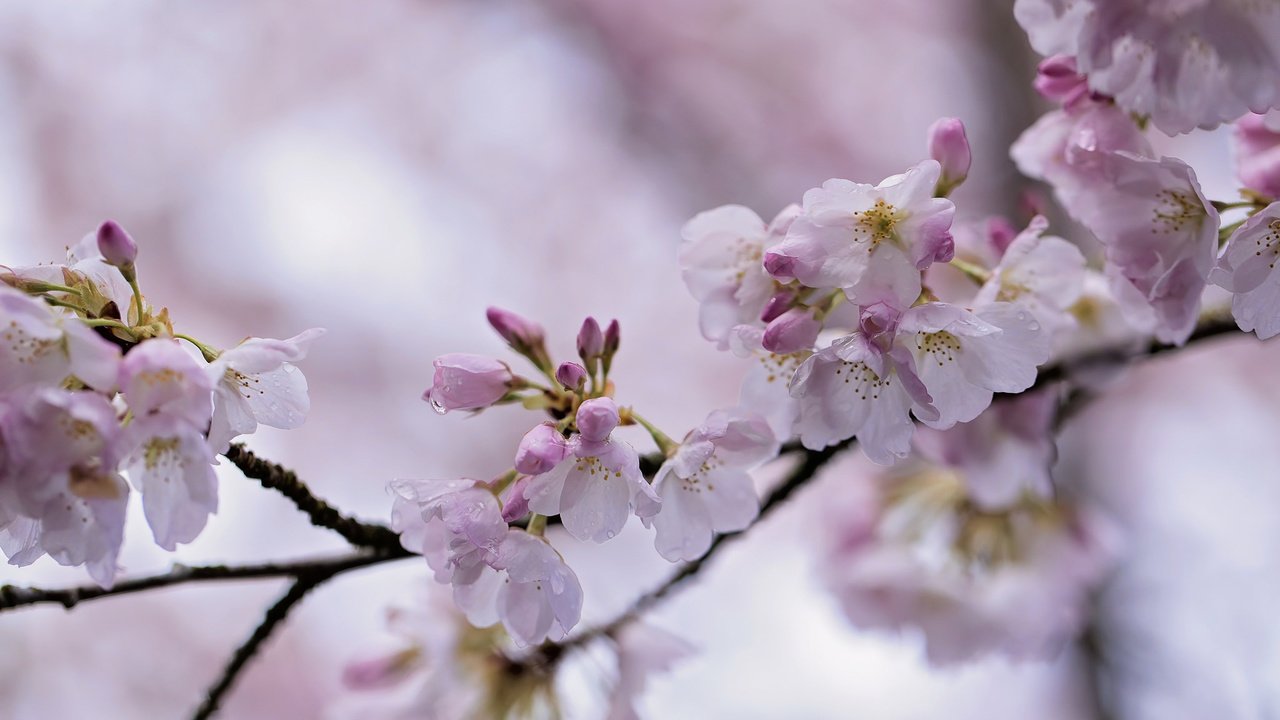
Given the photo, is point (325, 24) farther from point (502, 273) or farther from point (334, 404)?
point (334, 404)

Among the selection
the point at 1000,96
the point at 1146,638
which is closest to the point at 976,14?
the point at 1000,96

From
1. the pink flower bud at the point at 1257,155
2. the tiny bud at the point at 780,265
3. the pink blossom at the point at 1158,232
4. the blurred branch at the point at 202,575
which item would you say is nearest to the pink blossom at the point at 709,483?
the tiny bud at the point at 780,265

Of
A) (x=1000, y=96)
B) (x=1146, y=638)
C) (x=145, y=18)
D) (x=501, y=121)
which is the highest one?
(x=145, y=18)

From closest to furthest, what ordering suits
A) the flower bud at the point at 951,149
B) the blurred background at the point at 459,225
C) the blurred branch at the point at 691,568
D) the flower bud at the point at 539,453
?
the flower bud at the point at 539,453 < the flower bud at the point at 951,149 < the blurred branch at the point at 691,568 < the blurred background at the point at 459,225

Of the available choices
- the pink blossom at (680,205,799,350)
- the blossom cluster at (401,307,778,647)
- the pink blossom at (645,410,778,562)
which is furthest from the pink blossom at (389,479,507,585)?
the pink blossom at (680,205,799,350)

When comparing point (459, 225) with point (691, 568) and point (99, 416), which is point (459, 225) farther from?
point (99, 416)

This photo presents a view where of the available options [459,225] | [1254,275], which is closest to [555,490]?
[1254,275]

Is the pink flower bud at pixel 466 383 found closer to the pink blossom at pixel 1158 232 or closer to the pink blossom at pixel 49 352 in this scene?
the pink blossom at pixel 49 352
